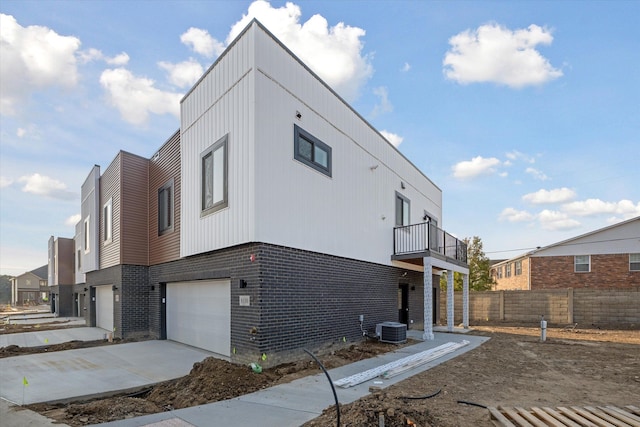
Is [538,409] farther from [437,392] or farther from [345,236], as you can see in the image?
[345,236]

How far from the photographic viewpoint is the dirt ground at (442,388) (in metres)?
4.81

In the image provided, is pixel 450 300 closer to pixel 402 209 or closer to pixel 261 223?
pixel 402 209

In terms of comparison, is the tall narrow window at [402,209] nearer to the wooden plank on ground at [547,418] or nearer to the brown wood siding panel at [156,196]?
the brown wood siding panel at [156,196]

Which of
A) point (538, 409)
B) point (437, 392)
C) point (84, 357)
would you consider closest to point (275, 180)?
point (437, 392)

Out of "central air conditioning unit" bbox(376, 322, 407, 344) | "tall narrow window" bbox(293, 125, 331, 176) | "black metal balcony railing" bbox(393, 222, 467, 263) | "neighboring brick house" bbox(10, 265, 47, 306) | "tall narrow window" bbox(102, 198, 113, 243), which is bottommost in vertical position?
"neighboring brick house" bbox(10, 265, 47, 306)

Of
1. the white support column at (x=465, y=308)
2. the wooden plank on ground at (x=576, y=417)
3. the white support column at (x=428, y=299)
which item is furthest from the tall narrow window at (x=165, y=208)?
the white support column at (x=465, y=308)

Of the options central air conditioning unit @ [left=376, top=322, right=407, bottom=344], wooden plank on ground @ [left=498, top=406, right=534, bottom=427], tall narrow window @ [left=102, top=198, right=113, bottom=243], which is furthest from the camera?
tall narrow window @ [left=102, top=198, right=113, bottom=243]

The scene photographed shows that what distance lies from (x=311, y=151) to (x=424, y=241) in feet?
25.7

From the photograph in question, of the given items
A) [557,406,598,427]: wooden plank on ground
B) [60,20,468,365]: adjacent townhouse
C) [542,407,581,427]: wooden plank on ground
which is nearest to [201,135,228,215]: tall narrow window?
[60,20,468,365]: adjacent townhouse

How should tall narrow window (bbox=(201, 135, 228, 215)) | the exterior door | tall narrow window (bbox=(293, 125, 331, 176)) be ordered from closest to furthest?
tall narrow window (bbox=(201, 135, 228, 215)) < tall narrow window (bbox=(293, 125, 331, 176)) < the exterior door

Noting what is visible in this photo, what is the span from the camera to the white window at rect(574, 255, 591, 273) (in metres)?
24.0

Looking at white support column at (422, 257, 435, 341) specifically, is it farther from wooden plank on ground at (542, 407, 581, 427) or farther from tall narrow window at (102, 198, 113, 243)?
tall narrow window at (102, 198, 113, 243)

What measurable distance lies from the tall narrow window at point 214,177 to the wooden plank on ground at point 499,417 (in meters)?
6.42

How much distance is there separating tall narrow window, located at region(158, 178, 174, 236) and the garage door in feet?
6.07
